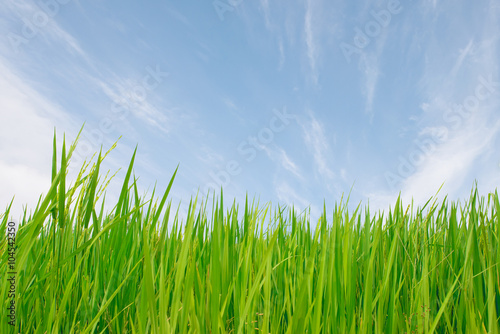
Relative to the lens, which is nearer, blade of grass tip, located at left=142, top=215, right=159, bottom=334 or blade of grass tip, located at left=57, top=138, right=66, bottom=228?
blade of grass tip, located at left=142, top=215, right=159, bottom=334

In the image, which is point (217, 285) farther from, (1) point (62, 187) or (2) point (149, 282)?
(1) point (62, 187)

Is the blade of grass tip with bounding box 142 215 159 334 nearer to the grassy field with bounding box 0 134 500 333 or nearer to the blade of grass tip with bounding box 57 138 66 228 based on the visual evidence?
the grassy field with bounding box 0 134 500 333

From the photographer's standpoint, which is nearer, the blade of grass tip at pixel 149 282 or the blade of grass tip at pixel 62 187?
the blade of grass tip at pixel 149 282

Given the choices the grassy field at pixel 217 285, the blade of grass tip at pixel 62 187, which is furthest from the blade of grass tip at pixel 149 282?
the blade of grass tip at pixel 62 187

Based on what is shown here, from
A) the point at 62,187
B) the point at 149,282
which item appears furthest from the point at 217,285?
the point at 62,187

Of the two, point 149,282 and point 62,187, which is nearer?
point 149,282

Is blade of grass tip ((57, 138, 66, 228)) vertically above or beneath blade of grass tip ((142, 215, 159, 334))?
above

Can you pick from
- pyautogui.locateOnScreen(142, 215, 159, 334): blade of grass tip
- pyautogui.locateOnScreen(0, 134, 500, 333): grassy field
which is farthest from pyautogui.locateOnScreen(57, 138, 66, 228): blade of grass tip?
pyautogui.locateOnScreen(142, 215, 159, 334): blade of grass tip

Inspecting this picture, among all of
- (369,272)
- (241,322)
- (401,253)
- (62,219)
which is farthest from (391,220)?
(62,219)

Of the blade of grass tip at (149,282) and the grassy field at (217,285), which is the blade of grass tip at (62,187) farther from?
the blade of grass tip at (149,282)

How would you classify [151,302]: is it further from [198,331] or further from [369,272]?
[369,272]

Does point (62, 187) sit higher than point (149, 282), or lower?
higher

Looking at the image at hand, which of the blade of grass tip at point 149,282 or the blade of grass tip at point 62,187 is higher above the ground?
the blade of grass tip at point 62,187

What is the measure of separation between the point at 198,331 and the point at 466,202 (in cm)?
180
